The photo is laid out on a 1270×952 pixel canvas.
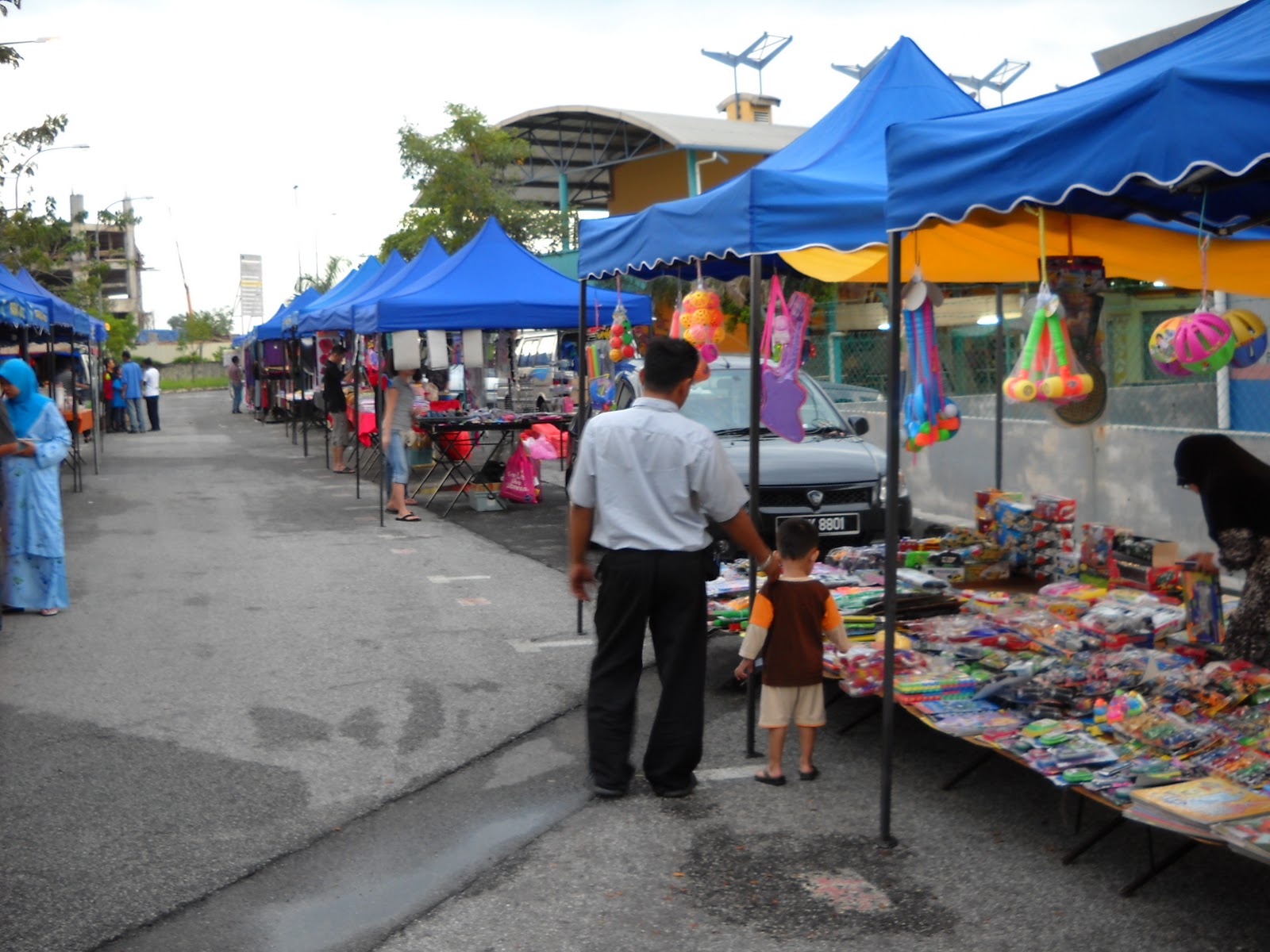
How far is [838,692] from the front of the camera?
628cm

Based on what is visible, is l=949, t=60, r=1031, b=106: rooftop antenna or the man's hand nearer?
the man's hand

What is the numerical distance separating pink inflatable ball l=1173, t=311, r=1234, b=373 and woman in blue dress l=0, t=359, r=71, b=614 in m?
7.27

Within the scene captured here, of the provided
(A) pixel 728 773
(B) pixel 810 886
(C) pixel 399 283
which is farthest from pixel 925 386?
(C) pixel 399 283

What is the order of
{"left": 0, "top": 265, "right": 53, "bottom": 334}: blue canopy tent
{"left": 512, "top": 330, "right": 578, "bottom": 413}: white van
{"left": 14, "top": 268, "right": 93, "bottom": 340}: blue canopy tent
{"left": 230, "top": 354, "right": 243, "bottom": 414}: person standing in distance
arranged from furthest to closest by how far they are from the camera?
{"left": 230, "top": 354, "right": 243, "bottom": 414}: person standing in distance, {"left": 512, "top": 330, "right": 578, "bottom": 413}: white van, {"left": 14, "top": 268, "right": 93, "bottom": 340}: blue canopy tent, {"left": 0, "top": 265, "right": 53, "bottom": 334}: blue canopy tent

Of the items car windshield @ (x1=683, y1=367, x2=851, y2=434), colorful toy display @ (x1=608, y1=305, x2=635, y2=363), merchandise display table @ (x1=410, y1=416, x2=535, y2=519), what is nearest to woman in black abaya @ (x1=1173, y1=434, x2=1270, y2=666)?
colorful toy display @ (x1=608, y1=305, x2=635, y2=363)

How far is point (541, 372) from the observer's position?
25750mm

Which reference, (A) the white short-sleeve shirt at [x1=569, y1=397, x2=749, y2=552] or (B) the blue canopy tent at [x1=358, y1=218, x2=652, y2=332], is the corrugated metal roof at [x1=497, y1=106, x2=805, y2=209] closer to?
(B) the blue canopy tent at [x1=358, y1=218, x2=652, y2=332]

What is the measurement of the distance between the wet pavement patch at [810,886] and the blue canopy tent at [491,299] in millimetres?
8755

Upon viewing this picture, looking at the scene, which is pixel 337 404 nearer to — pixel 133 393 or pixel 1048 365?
pixel 133 393

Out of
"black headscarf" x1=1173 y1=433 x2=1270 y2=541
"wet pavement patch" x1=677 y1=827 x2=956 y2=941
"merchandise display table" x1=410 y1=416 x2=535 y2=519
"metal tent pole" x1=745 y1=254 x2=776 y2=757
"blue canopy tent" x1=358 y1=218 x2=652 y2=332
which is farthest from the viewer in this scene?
"merchandise display table" x1=410 y1=416 x2=535 y2=519

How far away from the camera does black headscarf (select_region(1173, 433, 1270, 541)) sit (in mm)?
5391

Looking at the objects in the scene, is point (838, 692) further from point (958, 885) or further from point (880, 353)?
point (880, 353)

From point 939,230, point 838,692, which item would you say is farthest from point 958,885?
point 939,230

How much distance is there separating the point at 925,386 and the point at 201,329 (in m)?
99.7
